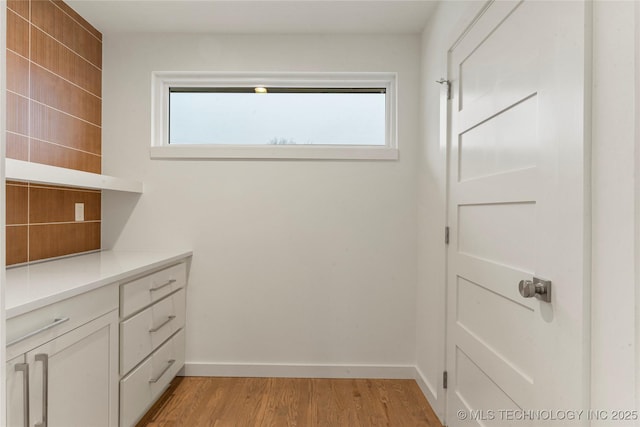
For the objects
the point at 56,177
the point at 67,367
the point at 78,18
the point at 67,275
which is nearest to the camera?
the point at 67,367

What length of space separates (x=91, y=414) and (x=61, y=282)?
554mm

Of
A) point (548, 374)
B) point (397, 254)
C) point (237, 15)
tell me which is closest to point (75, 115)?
point (237, 15)

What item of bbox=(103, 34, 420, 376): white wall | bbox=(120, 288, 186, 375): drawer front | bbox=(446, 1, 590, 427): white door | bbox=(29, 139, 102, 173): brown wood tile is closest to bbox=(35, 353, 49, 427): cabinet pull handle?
bbox=(120, 288, 186, 375): drawer front

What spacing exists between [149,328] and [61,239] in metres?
0.78

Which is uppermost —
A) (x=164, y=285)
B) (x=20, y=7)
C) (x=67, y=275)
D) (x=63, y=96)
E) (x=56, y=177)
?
(x=20, y=7)

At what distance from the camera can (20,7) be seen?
1852mm

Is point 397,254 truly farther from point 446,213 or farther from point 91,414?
point 91,414

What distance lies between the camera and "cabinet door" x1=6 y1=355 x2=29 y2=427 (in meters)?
1.09

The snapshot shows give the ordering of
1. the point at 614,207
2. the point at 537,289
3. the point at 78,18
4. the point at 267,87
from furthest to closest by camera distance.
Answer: the point at 267,87
the point at 78,18
the point at 537,289
the point at 614,207

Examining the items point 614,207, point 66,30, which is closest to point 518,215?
point 614,207

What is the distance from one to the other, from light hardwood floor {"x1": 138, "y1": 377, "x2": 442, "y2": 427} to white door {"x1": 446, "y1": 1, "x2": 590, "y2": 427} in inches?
14.0

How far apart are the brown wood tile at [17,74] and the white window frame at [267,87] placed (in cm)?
77

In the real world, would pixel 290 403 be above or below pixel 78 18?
below

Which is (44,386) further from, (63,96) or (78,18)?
(78,18)
